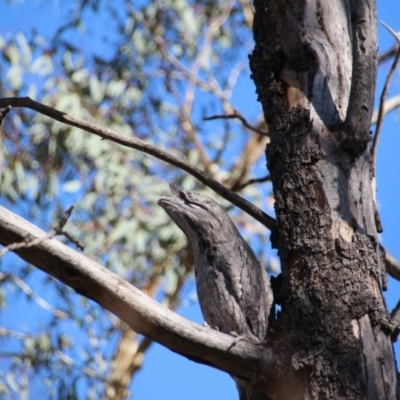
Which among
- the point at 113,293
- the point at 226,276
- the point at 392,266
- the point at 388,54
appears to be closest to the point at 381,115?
the point at 392,266

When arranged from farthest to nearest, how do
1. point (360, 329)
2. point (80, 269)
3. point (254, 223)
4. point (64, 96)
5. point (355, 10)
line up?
point (254, 223) → point (64, 96) → point (355, 10) → point (360, 329) → point (80, 269)

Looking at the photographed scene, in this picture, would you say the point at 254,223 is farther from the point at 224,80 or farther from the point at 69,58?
the point at 69,58

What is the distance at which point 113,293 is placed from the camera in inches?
81.2

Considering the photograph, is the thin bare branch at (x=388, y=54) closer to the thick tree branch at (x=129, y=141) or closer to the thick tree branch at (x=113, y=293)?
the thick tree branch at (x=129, y=141)

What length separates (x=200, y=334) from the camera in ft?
6.93

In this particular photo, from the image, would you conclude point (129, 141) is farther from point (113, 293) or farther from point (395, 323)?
point (395, 323)

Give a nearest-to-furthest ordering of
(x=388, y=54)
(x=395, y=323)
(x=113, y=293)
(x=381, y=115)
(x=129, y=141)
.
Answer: (x=113, y=293)
(x=395, y=323)
(x=129, y=141)
(x=381, y=115)
(x=388, y=54)

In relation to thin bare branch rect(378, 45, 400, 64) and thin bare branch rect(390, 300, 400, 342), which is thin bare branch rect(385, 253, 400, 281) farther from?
thin bare branch rect(378, 45, 400, 64)

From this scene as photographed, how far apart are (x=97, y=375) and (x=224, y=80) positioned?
357 cm

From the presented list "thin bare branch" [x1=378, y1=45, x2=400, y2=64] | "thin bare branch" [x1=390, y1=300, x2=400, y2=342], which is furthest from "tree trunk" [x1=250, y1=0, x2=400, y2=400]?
"thin bare branch" [x1=378, y1=45, x2=400, y2=64]

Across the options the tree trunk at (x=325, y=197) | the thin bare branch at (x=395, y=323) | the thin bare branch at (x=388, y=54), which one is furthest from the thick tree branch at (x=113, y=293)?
the thin bare branch at (x=388, y=54)

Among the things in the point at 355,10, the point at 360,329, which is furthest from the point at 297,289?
the point at 355,10

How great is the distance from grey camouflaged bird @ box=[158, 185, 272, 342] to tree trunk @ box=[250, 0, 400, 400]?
1.43ft

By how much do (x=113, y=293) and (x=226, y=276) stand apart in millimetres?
1045
